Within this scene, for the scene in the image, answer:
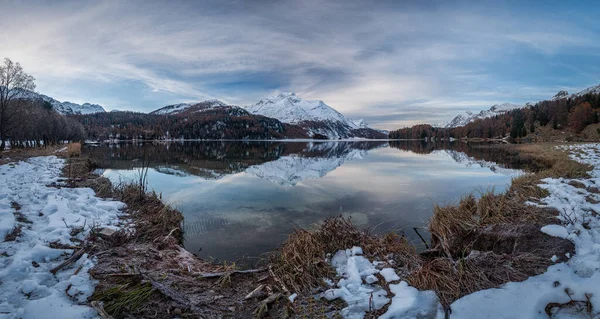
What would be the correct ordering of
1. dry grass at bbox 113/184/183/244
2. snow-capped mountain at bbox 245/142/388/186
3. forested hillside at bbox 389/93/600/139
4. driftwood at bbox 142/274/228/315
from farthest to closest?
forested hillside at bbox 389/93/600/139, snow-capped mountain at bbox 245/142/388/186, dry grass at bbox 113/184/183/244, driftwood at bbox 142/274/228/315

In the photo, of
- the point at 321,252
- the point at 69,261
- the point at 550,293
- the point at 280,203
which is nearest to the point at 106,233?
the point at 69,261

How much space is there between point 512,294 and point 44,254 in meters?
8.25

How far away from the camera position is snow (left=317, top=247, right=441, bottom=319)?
4.06 m

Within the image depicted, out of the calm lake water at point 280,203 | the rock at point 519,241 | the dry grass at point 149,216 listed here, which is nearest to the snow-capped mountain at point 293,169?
the calm lake water at point 280,203

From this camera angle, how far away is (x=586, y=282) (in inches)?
153

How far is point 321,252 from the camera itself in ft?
20.6

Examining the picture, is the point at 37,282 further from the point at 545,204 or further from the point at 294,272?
the point at 545,204

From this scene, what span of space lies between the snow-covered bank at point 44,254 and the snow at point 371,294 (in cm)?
376

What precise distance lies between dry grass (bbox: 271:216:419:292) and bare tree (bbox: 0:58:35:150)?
4373 cm

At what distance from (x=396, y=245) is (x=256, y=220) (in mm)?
6212

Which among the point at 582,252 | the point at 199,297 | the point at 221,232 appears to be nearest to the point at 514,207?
the point at 582,252

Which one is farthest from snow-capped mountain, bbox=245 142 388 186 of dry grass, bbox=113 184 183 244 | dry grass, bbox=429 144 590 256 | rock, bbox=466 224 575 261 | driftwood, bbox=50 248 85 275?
driftwood, bbox=50 248 85 275

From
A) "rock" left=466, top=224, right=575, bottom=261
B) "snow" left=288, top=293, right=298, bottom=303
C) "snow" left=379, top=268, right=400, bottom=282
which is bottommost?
"snow" left=288, top=293, right=298, bottom=303

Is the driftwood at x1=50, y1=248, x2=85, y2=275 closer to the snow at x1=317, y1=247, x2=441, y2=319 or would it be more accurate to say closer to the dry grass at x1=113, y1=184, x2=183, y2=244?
the dry grass at x1=113, y1=184, x2=183, y2=244
